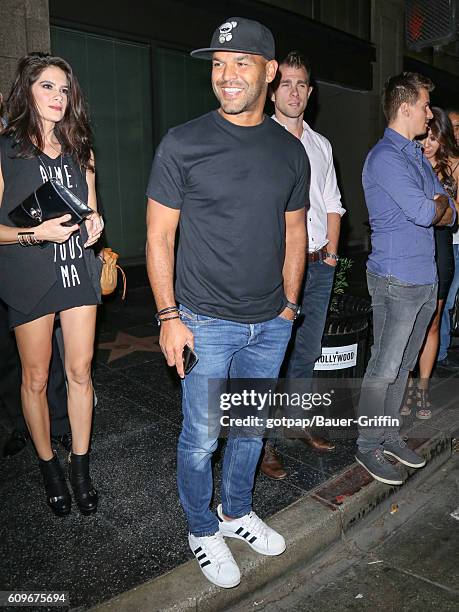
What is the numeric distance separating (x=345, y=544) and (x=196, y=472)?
1215 millimetres

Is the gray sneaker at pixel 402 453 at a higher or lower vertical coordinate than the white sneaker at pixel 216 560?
higher

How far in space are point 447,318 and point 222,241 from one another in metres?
4.08

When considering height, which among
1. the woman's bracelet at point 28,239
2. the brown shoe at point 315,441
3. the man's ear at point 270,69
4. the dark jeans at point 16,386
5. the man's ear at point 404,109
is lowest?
the brown shoe at point 315,441

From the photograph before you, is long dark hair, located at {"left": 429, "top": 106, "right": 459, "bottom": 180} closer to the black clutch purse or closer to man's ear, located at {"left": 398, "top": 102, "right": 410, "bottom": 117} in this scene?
man's ear, located at {"left": 398, "top": 102, "right": 410, "bottom": 117}

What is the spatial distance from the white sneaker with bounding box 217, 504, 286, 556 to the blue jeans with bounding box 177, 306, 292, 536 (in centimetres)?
6

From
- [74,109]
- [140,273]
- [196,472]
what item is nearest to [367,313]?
[196,472]

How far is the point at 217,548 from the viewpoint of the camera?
3.04 meters

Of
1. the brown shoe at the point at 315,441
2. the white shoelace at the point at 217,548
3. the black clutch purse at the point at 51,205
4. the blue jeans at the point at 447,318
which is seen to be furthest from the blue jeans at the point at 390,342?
the blue jeans at the point at 447,318

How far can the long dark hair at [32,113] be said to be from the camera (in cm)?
315

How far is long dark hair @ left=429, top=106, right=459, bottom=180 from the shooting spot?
16.0ft

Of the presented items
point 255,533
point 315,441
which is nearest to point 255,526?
point 255,533

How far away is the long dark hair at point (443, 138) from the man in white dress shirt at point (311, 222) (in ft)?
3.77

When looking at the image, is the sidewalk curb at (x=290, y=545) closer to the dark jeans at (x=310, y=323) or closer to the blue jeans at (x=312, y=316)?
the dark jeans at (x=310, y=323)

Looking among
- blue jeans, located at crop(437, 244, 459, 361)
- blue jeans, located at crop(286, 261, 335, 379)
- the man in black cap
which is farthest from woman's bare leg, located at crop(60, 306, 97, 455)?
blue jeans, located at crop(437, 244, 459, 361)
